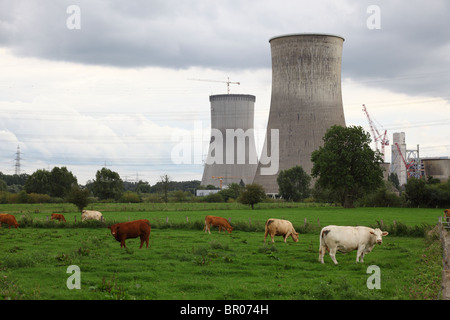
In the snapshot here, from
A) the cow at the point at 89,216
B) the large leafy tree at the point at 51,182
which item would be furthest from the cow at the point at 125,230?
the large leafy tree at the point at 51,182

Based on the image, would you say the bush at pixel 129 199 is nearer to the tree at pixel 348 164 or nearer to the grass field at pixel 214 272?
the tree at pixel 348 164

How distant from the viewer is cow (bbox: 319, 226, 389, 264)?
42.8ft

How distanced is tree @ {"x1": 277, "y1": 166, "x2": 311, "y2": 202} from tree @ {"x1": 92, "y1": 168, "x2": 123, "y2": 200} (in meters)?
20.7

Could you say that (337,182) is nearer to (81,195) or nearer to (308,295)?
(81,195)

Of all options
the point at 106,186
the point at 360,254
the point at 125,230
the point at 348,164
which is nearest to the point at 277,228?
the point at 360,254

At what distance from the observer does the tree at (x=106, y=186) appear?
68000mm

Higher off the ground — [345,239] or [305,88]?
[305,88]

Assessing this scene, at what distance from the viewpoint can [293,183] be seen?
2655 inches

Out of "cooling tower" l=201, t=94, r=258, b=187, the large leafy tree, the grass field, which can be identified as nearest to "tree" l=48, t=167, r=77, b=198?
the large leafy tree

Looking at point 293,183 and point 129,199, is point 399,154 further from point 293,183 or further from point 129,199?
point 129,199

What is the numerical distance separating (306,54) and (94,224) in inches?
1627

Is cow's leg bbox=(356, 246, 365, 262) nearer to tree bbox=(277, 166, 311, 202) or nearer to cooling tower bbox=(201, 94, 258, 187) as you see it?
tree bbox=(277, 166, 311, 202)

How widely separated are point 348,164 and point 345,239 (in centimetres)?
3781
